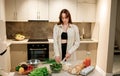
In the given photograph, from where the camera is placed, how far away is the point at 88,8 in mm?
4488

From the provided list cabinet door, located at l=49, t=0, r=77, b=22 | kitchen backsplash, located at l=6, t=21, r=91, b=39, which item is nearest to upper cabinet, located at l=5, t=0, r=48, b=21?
cabinet door, located at l=49, t=0, r=77, b=22

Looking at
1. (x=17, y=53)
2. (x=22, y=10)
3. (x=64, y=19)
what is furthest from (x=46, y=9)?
(x=64, y=19)

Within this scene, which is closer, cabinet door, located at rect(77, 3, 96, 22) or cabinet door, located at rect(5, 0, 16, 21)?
cabinet door, located at rect(5, 0, 16, 21)

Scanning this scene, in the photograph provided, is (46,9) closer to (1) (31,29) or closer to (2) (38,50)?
(1) (31,29)

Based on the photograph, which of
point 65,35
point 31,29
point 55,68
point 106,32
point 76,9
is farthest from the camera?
point 31,29

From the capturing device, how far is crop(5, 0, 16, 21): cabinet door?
13.8ft

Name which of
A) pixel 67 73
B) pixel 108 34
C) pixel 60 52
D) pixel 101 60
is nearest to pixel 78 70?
pixel 67 73

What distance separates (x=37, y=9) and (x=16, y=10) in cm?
54

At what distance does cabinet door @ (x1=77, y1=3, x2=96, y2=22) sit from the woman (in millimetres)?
1602

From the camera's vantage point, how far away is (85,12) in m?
4.48

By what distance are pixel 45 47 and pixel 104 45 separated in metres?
1.50

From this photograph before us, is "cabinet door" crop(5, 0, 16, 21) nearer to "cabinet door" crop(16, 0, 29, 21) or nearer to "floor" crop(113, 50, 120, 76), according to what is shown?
"cabinet door" crop(16, 0, 29, 21)

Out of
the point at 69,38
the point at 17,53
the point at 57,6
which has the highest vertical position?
the point at 57,6

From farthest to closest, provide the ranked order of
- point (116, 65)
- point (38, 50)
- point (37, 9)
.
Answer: point (116, 65) → point (37, 9) → point (38, 50)
